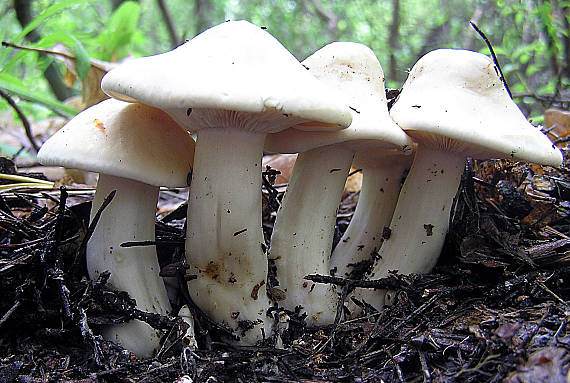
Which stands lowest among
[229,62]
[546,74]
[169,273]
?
[546,74]

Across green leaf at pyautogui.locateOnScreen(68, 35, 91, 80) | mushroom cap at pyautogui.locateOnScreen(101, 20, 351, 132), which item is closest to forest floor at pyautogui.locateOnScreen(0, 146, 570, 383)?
mushroom cap at pyautogui.locateOnScreen(101, 20, 351, 132)

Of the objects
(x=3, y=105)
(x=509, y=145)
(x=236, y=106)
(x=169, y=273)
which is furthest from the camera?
(x=3, y=105)

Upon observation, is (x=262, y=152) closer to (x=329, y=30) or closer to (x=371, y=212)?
(x=371, y=212)

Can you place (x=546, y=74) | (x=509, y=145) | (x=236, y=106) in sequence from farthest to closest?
(x=546, y=74) < (x=509, y=145) < (x=236, y=106)

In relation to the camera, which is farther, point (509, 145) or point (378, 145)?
point (378, 145)

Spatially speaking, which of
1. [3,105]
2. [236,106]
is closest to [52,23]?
[3,105]

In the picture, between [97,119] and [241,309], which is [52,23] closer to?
[97,119]

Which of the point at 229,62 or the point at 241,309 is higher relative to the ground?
the point at 229,62

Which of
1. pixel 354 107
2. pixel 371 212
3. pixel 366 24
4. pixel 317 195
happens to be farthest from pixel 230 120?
pixel 366 24
